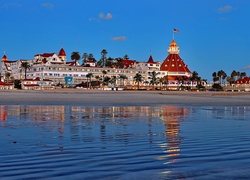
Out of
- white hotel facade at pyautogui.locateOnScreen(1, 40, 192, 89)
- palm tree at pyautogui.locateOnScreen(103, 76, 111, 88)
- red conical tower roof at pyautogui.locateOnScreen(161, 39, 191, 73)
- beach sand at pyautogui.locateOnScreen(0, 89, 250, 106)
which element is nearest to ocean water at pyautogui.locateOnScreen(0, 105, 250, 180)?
beach sand at pyautogui.locateOnScreen(0, 89, 250, 106)

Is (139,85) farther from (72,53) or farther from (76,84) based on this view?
(72,53)

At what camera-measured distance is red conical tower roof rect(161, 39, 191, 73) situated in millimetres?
155125

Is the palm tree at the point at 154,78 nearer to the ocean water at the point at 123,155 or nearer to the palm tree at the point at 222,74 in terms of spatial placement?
the palm tree at the point at 222,74

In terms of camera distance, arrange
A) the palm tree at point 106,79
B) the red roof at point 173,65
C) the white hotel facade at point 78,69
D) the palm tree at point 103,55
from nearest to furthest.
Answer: the white hotel facade at point 78,69 → the palm tree at point 106,79 → the red roof at point 173,65 → the palm tree at point 103,55

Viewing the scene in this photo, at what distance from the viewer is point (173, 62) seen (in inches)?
6166

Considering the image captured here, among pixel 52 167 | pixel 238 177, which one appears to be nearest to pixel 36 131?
pixel 52 167

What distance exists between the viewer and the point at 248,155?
928 cm

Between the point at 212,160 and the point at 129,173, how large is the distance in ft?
7.43

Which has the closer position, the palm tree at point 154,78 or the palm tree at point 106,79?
the palm tree at point 106,79

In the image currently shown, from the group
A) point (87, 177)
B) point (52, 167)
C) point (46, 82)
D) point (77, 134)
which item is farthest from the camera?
point (46, 82)

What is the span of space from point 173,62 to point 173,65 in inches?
54.4

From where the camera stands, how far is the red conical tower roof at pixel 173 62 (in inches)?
6107

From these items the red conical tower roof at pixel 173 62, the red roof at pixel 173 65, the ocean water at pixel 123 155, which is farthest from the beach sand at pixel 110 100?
the red conical tower roof at pixel 173 62

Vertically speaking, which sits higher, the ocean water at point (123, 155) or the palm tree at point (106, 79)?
the palm tree at point (106, 79)
